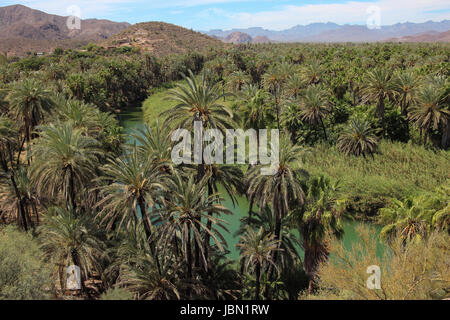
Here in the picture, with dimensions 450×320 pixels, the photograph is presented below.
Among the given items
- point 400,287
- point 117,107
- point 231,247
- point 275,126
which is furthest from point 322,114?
point 117,107

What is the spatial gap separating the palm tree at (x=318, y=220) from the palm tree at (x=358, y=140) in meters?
23.1

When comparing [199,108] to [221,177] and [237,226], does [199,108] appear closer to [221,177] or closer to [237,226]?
[221,177]

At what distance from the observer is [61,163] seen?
76.5 feet

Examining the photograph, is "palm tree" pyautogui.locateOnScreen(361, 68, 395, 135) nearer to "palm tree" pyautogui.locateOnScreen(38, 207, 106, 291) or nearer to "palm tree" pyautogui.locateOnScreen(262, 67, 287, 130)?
"palm tree" pyautogui.locateOnScreen(262, 67, 287, 130)

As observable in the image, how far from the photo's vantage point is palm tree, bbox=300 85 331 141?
163 feet

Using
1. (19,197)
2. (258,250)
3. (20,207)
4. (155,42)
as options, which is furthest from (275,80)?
(155,42)

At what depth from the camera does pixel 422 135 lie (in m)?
49.9

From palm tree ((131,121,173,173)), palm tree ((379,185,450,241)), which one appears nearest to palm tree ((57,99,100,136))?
palm tree ((131,121,173,173))

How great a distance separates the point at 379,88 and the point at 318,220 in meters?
32.8

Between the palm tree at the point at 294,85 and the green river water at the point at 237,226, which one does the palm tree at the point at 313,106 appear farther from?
the green river water at the point at 237,226

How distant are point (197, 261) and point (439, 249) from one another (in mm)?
15478

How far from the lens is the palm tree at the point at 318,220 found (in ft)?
75.4

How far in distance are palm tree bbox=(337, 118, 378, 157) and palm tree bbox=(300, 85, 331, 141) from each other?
5314 mm

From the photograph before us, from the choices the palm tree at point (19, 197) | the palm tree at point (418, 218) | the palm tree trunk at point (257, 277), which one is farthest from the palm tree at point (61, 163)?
the palm tree at point (418, 218)
